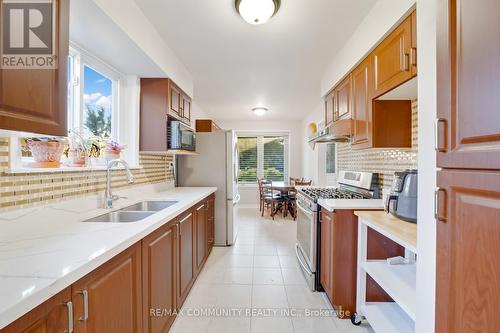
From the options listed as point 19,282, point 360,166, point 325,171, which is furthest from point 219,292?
point 325,171

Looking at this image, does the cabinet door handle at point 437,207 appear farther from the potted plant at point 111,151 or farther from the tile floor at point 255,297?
the potted plant at point 111,151

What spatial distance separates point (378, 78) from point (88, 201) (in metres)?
2.29

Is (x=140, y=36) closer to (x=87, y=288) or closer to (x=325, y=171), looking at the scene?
(x=87, y=288)

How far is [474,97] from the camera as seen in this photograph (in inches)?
29.4

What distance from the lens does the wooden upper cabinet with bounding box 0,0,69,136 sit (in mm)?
884

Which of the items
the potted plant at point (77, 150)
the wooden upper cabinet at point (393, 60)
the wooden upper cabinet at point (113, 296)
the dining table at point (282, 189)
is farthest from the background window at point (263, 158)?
the wooden upper cabinet at point (113, 296)

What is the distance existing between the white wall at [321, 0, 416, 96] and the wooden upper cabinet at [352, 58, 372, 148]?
0.35 ft

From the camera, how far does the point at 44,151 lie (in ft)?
4.67

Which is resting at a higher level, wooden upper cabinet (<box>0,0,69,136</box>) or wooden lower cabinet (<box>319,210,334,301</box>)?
wooden upper cabinet (<box>0,0,69,136</box>)

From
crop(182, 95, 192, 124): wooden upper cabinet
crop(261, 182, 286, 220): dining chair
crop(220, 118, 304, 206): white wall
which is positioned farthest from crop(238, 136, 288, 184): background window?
crop(182, 95, 192, 124): wooden upper cabinet

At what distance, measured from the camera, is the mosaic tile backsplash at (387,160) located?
195cm

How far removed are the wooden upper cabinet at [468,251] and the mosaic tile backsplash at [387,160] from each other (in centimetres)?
118

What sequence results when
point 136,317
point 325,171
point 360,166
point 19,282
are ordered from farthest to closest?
point 325,171 < point 360,166 < point 136,317 < point 19,282

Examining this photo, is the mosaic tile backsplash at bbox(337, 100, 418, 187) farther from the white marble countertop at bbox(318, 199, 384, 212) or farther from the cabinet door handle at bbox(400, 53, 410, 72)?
the cabinet door handle at bbox(400, 53, 410, 72)
